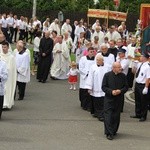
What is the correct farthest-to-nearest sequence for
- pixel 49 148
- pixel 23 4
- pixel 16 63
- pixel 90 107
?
pixel 23 4
pixel 16 63
pixel 90 107
pixel 49 148

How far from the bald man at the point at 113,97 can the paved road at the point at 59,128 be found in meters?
0.32

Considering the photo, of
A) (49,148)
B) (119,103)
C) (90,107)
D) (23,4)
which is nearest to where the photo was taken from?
(49,148)

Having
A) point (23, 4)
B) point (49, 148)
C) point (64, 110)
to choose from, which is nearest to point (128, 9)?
point (23, 4)

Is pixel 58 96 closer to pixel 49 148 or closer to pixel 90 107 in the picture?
pixel 90 107

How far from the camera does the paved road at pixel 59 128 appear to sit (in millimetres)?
11383

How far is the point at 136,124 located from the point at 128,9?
43.7 m

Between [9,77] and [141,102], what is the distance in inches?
149

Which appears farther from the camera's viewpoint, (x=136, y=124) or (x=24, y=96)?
(x=24, y=96)

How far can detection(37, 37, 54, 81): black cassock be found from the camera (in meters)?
21.5

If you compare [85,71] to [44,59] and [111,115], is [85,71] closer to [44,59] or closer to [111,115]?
[111,115]

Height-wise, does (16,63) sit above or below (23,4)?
below

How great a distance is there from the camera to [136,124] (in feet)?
46.0

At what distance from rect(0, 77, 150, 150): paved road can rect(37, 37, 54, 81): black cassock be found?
3798 millimetres

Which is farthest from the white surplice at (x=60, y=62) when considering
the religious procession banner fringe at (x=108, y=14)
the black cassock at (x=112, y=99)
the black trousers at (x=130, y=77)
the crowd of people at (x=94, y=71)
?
the religious procession banner fringe at (x=108, y=14)
